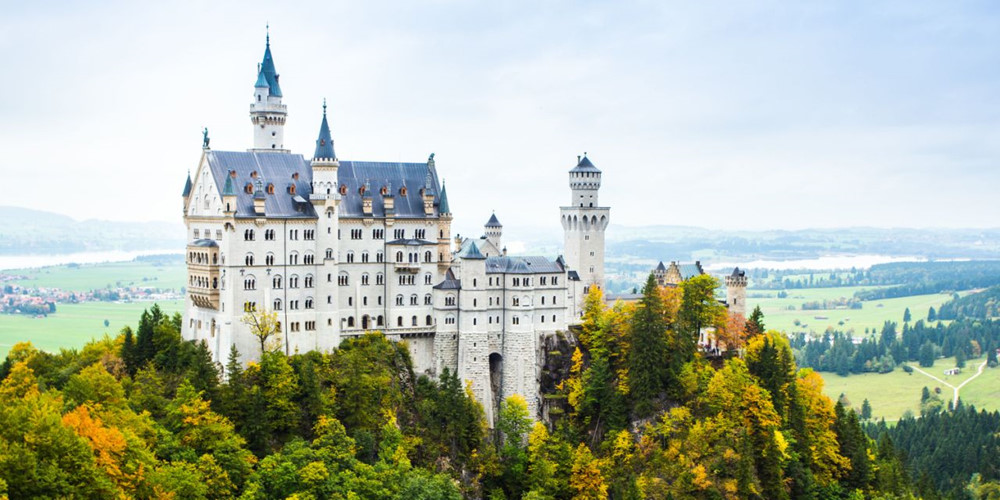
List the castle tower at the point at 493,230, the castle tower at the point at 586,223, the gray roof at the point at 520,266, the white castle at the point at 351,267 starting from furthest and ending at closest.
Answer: the castle tower at the point at 586,223
the castle tower at the point at 493,230
the gray roof at the point at 520,266
the white castle at the point at 351,267

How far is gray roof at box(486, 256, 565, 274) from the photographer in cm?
10838

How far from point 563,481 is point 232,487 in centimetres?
2945

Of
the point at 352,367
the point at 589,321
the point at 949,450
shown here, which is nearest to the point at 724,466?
the point at 589,321

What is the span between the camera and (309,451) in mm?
90312

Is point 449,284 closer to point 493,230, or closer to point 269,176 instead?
point 493,230

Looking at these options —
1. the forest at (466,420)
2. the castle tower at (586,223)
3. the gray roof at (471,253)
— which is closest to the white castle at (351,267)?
the gray roof at (471,253)

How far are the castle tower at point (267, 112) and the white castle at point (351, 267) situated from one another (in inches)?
4.2

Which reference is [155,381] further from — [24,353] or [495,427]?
[495,427]

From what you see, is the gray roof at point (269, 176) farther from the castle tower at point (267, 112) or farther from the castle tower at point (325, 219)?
the castle tower at point (267, 112)

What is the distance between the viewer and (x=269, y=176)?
102 meters

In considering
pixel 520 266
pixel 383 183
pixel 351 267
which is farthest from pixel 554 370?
pixel 383 183

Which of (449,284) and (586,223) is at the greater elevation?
(586,223)

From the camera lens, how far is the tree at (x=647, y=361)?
345 ft

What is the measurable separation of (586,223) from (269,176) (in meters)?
36.4
